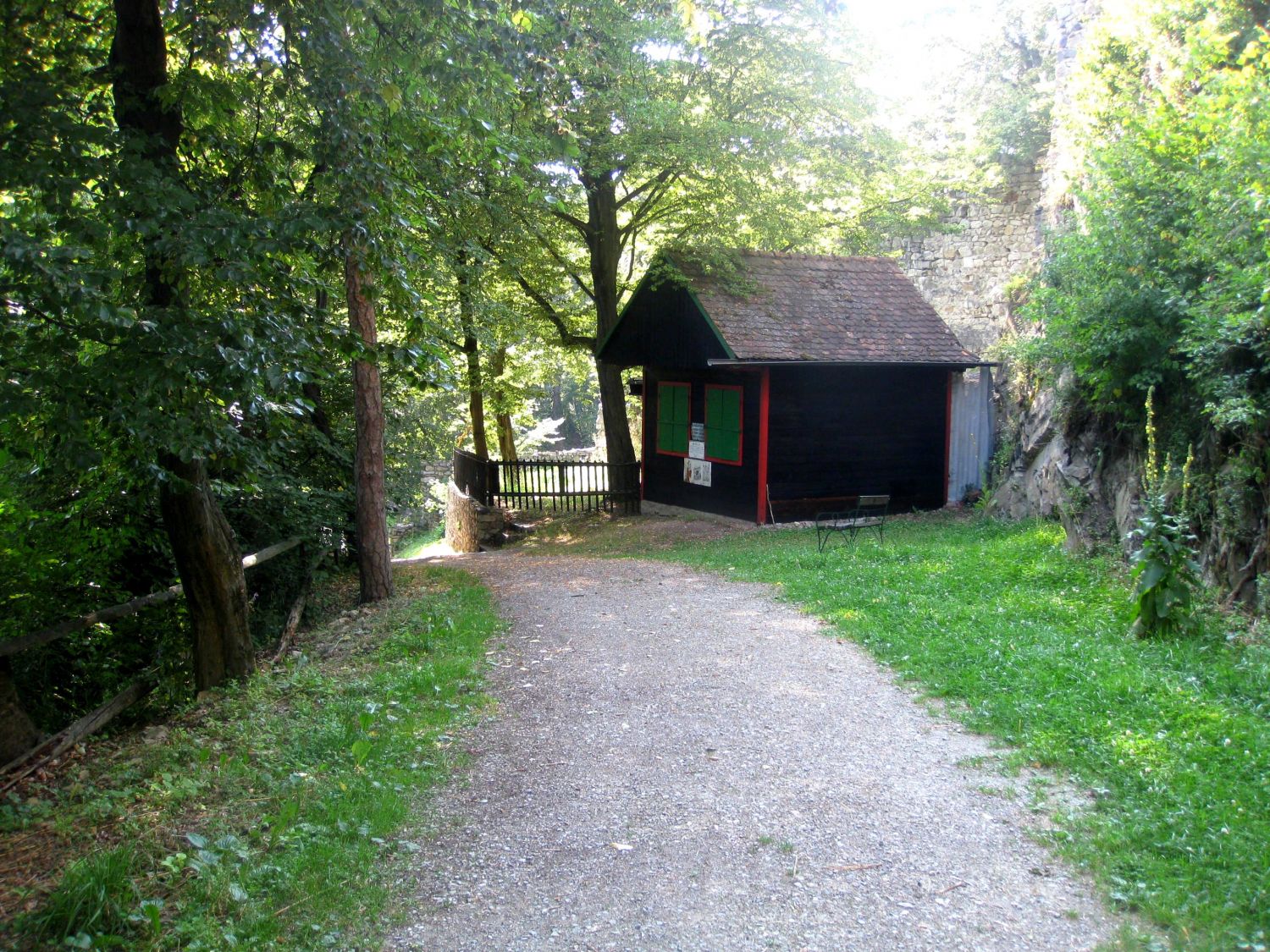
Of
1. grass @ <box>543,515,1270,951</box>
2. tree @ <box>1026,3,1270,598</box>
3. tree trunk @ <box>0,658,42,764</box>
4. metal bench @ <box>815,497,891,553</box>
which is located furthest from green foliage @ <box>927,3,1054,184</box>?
tree trunk @ <box>0,658,42,764</box>

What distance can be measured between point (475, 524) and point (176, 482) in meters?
13.5

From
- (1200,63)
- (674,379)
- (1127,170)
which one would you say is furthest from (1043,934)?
(674,379)

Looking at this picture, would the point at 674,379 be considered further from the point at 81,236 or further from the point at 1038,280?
the point at 81,236

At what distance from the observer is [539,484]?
22.0 metres

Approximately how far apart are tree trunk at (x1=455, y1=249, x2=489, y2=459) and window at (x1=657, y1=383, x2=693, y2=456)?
13.4ft

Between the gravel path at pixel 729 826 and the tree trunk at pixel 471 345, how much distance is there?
31.0 ft

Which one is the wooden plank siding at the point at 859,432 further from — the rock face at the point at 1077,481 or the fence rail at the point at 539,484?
the fence rail at the point at 539,484

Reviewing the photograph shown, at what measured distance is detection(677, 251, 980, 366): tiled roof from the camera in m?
16.8

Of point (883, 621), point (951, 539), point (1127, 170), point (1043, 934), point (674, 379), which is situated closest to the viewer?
point (1043, 934)

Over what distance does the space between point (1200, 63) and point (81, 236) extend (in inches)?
431

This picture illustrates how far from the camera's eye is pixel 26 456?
649 centimetres

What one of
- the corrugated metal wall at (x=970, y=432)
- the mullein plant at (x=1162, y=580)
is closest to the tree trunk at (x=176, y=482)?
the mullein plant at (x=1162, y=580)

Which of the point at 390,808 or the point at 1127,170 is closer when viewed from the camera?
the point at 390,808

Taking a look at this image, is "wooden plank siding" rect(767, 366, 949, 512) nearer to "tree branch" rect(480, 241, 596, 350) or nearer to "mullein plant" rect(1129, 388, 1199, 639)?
"tree branch" rect(480, 241, 596, 350)
